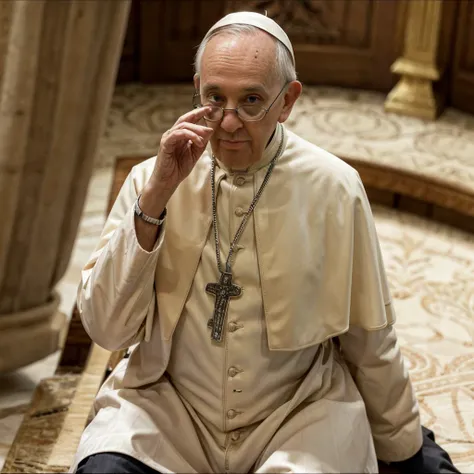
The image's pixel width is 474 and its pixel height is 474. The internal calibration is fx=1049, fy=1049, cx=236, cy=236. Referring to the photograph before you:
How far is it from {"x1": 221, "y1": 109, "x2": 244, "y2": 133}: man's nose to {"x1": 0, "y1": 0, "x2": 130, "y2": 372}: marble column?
2.70ft

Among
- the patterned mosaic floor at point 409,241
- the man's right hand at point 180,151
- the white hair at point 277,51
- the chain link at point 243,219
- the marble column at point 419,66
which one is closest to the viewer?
the man's right hand at point 180,151

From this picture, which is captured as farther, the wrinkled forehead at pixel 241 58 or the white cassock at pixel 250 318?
the white cassock at pixel 250 318

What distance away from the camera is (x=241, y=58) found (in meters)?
2.56

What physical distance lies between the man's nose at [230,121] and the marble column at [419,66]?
3.36 meters

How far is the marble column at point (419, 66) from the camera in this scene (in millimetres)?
5691

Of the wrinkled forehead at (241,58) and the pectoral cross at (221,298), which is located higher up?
the wrinkled forehead at (241,58)

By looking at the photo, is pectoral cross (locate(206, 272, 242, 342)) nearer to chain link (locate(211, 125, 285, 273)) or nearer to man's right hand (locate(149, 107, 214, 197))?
chain link (locate(211, 125, 285, 273))

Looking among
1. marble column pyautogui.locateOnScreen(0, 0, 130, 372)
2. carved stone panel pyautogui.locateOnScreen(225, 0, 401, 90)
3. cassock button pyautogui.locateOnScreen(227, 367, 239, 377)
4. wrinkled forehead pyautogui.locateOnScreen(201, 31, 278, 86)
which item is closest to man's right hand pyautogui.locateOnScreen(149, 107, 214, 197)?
wrinkled forehead pyautogui.locateOnScreen(201, 31, 278, 86)

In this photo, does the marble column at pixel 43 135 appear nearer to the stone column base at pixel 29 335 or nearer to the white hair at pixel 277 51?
the stone column base at pixel 29 335

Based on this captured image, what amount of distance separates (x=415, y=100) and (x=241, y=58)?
11.4 ft

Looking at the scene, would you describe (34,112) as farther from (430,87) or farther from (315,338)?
(430,87)

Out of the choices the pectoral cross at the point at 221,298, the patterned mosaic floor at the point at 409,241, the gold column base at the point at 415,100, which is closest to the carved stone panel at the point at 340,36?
the patterned mosaic floor at the point at 409,241

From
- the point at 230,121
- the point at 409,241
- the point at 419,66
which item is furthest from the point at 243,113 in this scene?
the point at 419,66

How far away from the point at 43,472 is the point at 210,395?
93 cm
